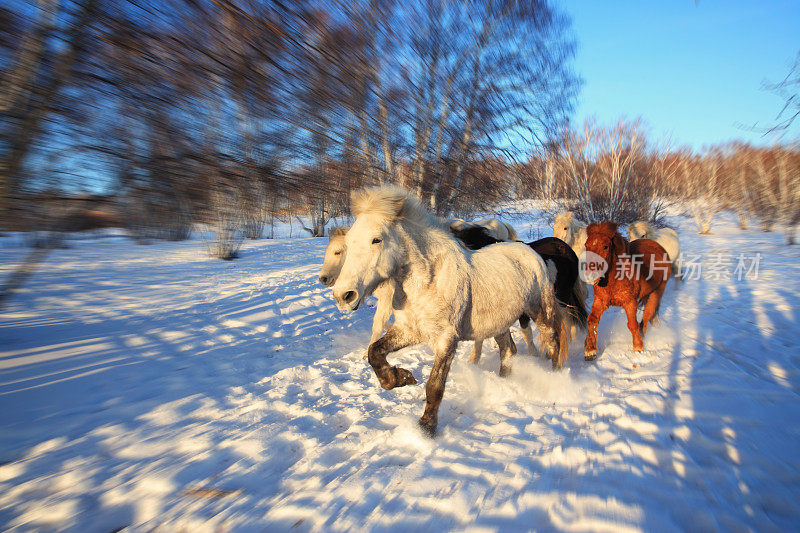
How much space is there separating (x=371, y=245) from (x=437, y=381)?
3.84 ft

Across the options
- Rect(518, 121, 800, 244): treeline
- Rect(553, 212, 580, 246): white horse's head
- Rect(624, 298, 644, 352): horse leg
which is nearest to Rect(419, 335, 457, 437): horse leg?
Rect(624, 298, 644, 352): horse leg

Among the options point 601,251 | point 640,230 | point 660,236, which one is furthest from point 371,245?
point 660,236

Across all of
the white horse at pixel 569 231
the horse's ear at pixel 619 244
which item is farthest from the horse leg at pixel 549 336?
the white horse at pixel 569 231

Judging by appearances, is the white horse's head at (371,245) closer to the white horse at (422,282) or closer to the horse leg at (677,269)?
the white horse at (422,282)

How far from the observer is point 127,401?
9.84 ft

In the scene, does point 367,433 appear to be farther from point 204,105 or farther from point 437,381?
point 204,105

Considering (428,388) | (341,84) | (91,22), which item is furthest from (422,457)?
(91,22)

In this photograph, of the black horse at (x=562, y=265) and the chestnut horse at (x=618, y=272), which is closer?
the chestnut horse at (x=618, y=272)

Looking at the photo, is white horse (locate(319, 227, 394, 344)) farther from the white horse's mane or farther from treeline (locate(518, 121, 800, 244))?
treeline (locate(518, 121, 800, 244))

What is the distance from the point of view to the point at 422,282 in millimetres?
2404

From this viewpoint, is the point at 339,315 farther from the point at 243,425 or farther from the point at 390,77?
the point at 390,77

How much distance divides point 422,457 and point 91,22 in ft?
9.44

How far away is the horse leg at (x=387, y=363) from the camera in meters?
2.50

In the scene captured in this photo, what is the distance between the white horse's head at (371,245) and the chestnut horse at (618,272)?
278cm
